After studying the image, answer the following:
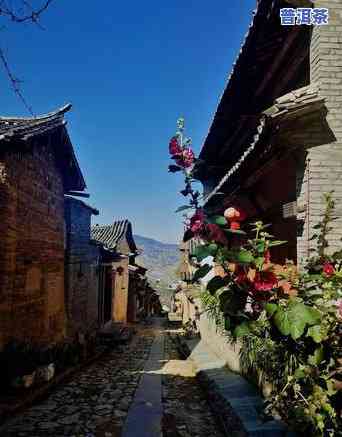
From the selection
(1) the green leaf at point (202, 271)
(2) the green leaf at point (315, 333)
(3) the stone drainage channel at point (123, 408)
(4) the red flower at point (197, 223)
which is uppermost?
(4) the red flower at point (197, 223)

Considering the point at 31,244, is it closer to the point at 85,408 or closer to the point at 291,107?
the point at 85,408

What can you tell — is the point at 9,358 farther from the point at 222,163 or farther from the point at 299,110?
the point at 222,163

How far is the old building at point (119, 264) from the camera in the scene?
79.2 ft

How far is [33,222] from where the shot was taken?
932 cm

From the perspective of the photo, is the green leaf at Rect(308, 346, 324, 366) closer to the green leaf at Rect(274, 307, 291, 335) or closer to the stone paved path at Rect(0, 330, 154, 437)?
the green leaf at Rect(274, 307, 291, 335)

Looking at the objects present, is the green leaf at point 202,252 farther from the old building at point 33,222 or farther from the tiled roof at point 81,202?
the tiled roof at point 81,202

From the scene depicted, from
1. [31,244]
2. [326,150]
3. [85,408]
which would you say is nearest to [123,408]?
[85,408]

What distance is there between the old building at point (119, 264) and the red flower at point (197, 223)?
1914cm

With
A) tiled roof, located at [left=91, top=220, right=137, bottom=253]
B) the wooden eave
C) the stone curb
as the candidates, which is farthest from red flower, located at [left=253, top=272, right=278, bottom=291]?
tiled roof, located at [left=91, top=220, right=137, bottom=253]

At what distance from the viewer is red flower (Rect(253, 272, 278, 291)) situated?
2467 millimetres

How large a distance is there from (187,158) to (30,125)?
6.52m

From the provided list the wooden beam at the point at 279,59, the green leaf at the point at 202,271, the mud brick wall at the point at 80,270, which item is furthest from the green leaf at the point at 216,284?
the mud brick wall at the point at 80,270

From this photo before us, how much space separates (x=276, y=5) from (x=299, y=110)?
187 cm

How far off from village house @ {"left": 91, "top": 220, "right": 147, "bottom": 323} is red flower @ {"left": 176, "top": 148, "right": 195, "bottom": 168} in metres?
18.2
